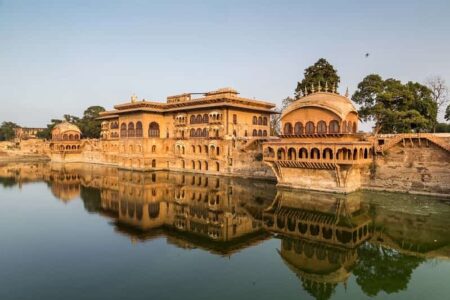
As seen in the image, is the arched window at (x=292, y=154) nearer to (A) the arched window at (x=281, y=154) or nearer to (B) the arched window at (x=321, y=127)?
(A) the arched window at (x=281, y=154)

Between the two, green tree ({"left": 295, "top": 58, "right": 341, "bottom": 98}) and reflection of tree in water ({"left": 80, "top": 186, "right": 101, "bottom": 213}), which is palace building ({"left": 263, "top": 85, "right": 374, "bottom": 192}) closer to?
green tree ({"left": 295, "top": 58, "right": 341, "bottom": 98})

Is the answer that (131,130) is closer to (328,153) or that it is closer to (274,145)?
(274,145)

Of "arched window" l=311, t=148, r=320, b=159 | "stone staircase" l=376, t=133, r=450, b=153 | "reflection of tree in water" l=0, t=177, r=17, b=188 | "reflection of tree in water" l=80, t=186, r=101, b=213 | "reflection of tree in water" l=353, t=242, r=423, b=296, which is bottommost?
"reflection of tree in water" l=353, t=242, r=423, b=296

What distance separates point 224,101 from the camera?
40.6 metres

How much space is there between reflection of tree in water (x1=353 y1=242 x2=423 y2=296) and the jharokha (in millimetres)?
11198

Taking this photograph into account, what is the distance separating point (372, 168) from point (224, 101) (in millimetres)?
19096

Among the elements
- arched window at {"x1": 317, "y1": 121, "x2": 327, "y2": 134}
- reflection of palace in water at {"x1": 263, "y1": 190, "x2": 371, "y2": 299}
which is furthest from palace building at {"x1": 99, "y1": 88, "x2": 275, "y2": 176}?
reflection of palace in water at {"x1": 263, "y1": 190, "x2": 371, "y2": 299}

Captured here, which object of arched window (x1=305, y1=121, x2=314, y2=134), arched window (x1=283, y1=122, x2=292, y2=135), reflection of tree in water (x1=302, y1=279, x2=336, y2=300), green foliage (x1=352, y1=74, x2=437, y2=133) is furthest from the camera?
green foliage (x1=352, y1=74, x2=437, y2=133)

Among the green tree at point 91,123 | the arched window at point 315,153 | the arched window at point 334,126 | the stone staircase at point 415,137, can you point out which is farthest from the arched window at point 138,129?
the stone staircase at point 415,137

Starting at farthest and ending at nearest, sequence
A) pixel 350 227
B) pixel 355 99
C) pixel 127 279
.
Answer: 1. pixel 355 99
2. pixel 350 227
3. pixel 127 279

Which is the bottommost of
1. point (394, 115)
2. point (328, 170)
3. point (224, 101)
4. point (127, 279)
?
point (127, 279)

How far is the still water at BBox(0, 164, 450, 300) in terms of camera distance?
471 inches

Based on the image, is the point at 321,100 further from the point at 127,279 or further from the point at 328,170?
the point at 127,279

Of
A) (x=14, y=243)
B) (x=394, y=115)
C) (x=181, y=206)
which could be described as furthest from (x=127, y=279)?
(x=394, y=115)
